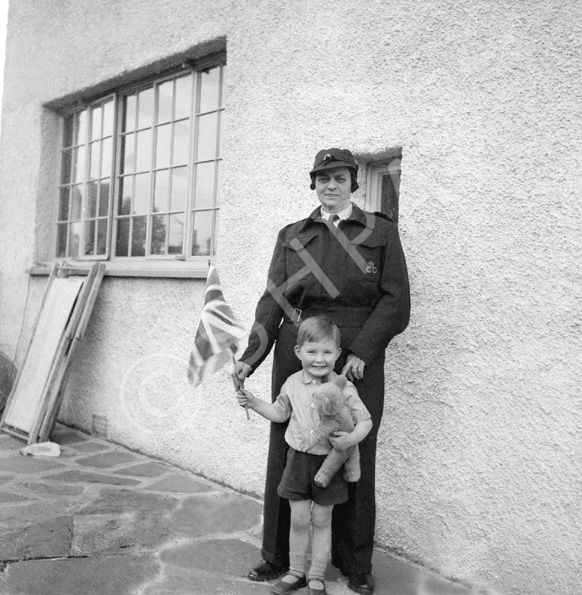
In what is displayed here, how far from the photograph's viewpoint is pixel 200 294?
4.69 meters

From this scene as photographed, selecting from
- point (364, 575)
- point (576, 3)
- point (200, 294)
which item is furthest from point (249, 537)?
point (576, 3)

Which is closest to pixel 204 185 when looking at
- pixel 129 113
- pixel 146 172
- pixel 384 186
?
pixel 146 172

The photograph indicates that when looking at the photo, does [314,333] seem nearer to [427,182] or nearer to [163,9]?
[427,182]

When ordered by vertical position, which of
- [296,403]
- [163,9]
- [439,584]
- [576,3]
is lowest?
[439,584]

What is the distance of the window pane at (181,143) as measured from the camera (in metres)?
5.16

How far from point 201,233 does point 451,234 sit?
7.56 feet

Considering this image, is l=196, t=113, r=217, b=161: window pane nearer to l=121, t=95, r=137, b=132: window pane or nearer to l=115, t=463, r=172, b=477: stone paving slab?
l=121, t=95, r=137, b=132: window pane

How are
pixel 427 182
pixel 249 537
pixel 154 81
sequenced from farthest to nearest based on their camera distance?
pixel 154 81, pixel 249 537, pixel 427 182

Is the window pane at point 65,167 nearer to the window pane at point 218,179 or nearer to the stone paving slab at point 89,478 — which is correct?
the window pane at point 218,179

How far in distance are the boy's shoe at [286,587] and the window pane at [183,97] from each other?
3.51m

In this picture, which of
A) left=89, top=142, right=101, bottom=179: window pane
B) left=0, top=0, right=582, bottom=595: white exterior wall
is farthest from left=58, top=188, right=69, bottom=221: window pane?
left=0, top=0, right=582, bottom=595: white exterior wall

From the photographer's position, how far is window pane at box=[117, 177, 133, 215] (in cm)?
578

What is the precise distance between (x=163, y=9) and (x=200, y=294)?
2.19m

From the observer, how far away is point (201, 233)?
5.04 metres
